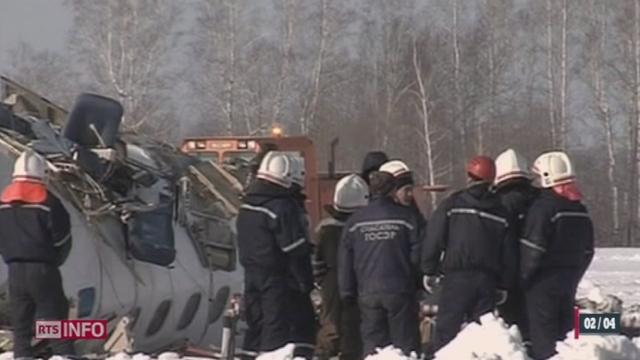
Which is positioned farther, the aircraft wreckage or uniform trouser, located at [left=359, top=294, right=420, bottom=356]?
the aircraft wreckage

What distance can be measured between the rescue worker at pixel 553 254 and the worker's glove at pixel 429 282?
675mm

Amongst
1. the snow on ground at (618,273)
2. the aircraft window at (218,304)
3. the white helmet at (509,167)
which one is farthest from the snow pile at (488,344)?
the snow on ground at (618,273)

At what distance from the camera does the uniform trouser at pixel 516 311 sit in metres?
11.9

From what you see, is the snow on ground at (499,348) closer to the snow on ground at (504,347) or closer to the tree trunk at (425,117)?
the snow on ground at (504,347)

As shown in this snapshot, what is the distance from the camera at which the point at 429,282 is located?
11906mm

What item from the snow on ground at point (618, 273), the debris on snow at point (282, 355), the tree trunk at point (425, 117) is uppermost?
the tree trunk at point (425, 117)

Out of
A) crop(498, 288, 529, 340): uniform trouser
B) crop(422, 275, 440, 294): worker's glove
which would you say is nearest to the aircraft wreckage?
crop(422, 275, 440, 294): worker's glove

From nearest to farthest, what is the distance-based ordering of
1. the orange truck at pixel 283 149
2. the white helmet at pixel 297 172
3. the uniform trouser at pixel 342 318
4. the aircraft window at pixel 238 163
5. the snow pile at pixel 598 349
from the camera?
the snow pile at pixel 598 349 < the white helmet at pixel 297 172 < the uniform trouser at pixel 342 318 < the aircraft window at pixel 238 163 < the orange truck at pixel 283 149

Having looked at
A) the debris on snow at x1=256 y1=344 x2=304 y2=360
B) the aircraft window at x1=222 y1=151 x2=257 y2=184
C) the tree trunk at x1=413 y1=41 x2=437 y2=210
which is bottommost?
the debris on snow at x1=256 y1=344 x2=304 y2=360

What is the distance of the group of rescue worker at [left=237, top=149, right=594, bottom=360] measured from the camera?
1141cm

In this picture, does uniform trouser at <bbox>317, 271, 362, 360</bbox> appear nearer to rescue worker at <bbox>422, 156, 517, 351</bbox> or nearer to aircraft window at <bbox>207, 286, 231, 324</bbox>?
rescue worker at <bbox>422, 156, 517, 351</bbox>

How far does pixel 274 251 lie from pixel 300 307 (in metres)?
0.54

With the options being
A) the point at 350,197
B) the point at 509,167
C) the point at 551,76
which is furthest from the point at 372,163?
the point at 551,76
